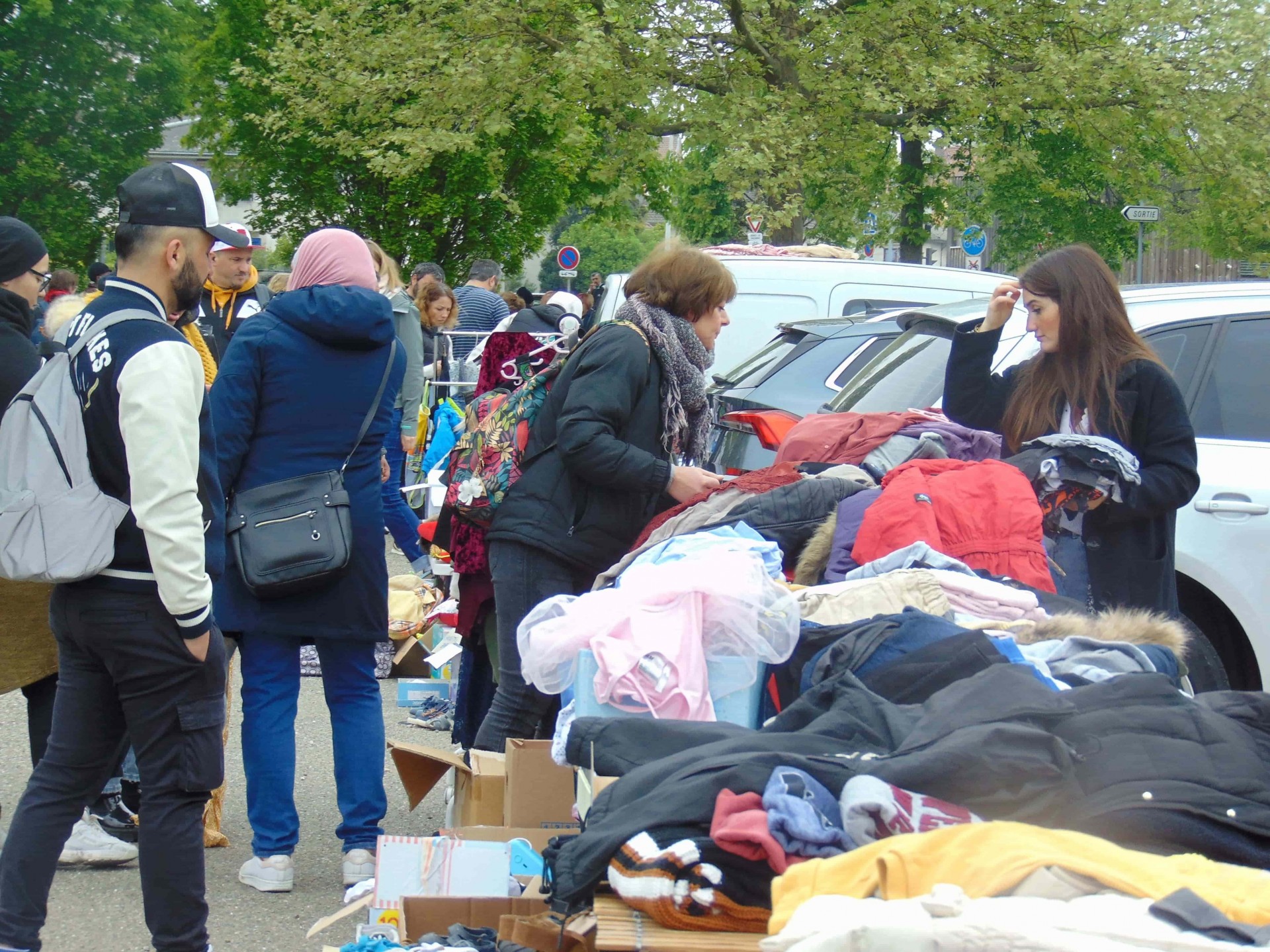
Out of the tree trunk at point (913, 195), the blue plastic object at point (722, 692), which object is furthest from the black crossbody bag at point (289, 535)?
the tree trunk at point (913, 195)

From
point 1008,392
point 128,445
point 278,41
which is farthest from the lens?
point 278,41

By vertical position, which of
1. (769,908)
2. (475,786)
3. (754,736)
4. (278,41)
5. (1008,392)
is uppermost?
(278,41)

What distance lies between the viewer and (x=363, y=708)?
4414 mm

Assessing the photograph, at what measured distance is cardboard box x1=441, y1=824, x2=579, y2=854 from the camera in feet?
11.9

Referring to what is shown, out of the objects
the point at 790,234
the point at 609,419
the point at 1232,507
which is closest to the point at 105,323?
the point at 609,419

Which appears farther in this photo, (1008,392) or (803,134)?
(803,134)

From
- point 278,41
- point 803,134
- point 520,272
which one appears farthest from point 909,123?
point 520,272

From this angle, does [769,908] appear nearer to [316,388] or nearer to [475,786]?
[475,786]

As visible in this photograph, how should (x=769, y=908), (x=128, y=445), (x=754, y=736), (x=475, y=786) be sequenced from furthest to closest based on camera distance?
1. (x=475, y=786)
2. (x=128, y=445)
3. (x=754, y=736)
4. (x=769, y=908)

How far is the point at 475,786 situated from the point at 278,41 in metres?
18.3

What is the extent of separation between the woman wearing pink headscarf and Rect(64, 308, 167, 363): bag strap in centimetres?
92

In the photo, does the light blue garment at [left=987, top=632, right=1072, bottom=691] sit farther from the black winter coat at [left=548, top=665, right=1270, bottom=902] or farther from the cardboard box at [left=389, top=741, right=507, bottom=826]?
the cardboard box at [left=389, top=741, right=507, bottom=826]

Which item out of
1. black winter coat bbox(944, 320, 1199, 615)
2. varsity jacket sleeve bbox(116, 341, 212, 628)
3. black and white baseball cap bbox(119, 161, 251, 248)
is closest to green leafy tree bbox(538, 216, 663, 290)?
black winter coat bbox(944, 320, 1199, 615)

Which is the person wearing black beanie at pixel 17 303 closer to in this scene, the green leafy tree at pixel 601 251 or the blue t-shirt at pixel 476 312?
the blue t-shirt at pixel 476 312
